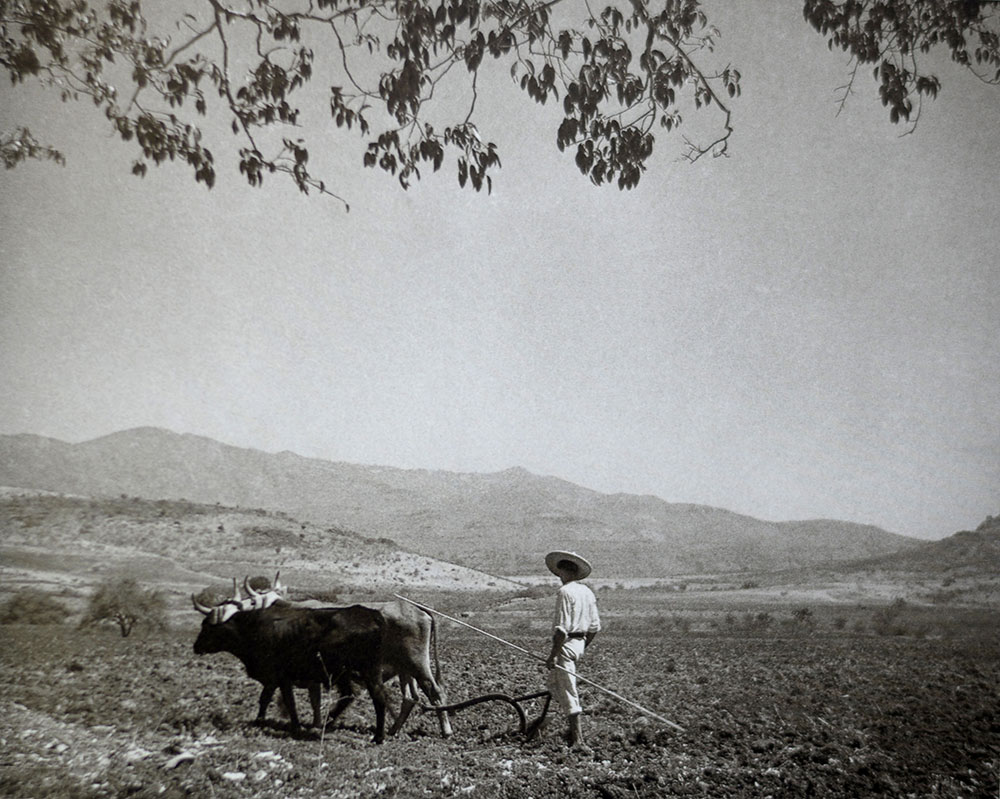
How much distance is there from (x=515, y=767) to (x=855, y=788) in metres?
2.00

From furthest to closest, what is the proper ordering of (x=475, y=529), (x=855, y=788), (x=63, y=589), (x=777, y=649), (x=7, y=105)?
(x=777, y=649) → (x=475, y=529) → (x=63, y=589) → (x=7, y=105) → (x=855, y=788)

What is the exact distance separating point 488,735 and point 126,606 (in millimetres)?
2898

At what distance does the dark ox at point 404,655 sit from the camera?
4113 mm

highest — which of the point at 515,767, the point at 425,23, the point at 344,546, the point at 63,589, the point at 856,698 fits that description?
the point at 425,23

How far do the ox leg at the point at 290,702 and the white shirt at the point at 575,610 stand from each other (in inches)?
71.7

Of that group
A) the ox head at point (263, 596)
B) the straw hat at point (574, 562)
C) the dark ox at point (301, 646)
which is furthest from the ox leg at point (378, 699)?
the straw hat at point (574, 562)

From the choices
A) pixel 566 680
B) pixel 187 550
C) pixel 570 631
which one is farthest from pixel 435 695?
pixel 187 550

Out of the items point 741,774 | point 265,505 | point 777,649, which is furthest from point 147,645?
point 777,649

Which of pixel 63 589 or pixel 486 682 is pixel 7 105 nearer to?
pixel 63 589

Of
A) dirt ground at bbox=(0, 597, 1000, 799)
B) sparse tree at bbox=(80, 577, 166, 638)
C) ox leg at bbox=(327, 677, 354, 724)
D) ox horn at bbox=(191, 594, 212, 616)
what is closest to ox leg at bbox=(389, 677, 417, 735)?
dirt ground at bbox=(0, 597, 1000, 799)

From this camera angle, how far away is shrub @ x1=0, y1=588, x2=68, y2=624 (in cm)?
408

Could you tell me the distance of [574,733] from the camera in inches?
161

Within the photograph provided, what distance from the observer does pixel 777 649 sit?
7.08 meters

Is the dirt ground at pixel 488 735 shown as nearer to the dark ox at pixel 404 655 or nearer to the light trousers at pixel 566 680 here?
the dark ox at pixel 404 655
